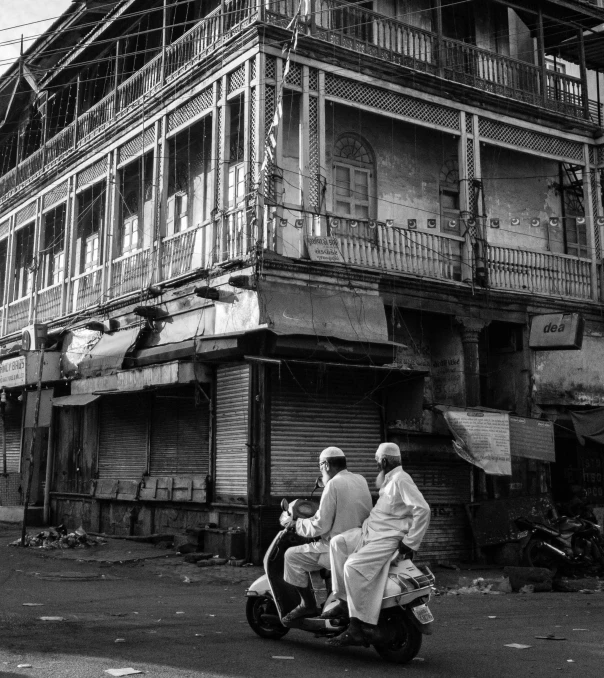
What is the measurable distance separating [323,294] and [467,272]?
3125mm

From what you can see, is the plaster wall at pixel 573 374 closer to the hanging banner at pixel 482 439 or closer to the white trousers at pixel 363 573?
the hanging banner at pixel 482 439

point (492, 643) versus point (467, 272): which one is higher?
point (467, 272)

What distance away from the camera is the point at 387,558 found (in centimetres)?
559

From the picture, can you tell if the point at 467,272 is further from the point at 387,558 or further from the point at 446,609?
the point at 387,558

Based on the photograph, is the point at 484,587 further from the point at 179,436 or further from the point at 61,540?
the point at 61,540

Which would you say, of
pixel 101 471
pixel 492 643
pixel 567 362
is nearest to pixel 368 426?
pixel 567 362

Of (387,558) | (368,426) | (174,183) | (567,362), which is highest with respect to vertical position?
(174,183)

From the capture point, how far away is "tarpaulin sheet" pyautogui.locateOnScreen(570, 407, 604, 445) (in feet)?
46.8

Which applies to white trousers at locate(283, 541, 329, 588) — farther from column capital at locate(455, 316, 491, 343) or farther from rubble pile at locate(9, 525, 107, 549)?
column capital at locate(455, 316, 491, 343)

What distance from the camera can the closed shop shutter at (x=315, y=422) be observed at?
11914 mm

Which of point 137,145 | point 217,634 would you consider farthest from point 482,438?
point 137,145

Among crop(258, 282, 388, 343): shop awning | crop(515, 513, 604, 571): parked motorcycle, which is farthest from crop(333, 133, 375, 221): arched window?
crop(515, 513, 604, 571): parked motorcycle

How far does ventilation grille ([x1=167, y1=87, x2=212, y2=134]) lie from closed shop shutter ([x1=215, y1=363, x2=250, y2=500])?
4.44 metres

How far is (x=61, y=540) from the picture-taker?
13102 millimetres
